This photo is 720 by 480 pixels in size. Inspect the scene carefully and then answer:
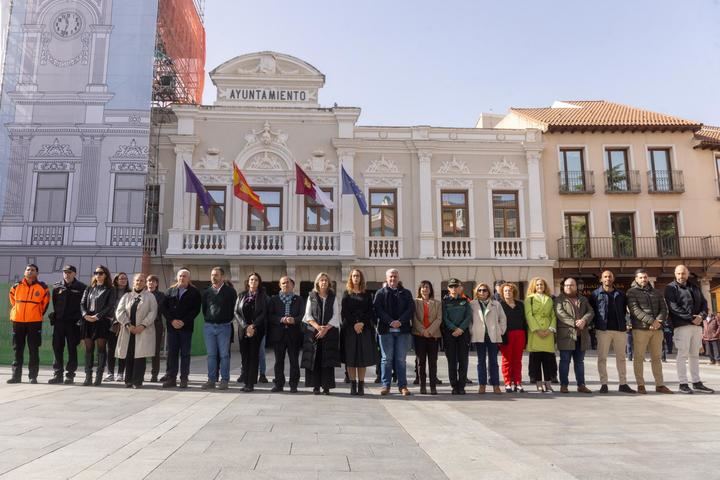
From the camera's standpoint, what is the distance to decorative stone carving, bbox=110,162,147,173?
61.5 ft

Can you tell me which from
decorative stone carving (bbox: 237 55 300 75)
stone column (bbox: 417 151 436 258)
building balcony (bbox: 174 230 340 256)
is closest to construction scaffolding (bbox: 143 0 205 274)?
building balcony (bbox: 174 230 340 256)

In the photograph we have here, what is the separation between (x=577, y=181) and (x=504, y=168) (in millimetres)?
3332

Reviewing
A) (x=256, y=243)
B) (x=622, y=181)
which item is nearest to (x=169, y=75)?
(x=256, y=243)

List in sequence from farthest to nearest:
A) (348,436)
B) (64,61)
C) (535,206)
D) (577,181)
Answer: (577,181) → (535,206) → (64,61) → (348,436)

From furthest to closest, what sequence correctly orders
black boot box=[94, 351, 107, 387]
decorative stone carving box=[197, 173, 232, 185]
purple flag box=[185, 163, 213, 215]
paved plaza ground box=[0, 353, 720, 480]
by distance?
decorative stone carving box=[197, 173, 232, 185]
purple flag box=[185, 163, 213, 215]
black boot box=[94, 351, 107, 387]
paved plaza ground box=[0, 353, 720, 480]

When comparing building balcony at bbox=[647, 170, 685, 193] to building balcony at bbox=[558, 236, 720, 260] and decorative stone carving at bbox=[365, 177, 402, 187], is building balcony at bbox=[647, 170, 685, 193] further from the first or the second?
decorative stone carving at bbox=[365, 177, 402, 187]

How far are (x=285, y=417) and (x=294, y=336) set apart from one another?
2.49m

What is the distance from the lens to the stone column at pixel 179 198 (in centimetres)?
1888

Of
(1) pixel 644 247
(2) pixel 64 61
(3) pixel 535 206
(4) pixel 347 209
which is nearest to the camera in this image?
(2) pixel 64 61

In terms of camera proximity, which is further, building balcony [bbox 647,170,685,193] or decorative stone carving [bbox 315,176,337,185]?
building balcony [bbox 647,170,685,193]

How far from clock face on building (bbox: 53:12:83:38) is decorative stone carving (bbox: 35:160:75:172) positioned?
473cm

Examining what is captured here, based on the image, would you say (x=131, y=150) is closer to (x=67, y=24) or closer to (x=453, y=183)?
(x=67, y=24)

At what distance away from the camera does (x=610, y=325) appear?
838 centimetres

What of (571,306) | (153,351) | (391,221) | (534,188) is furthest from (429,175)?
(153,351)
